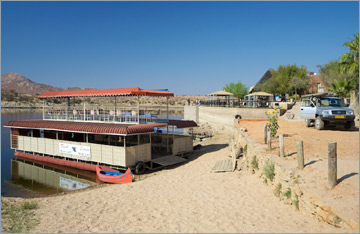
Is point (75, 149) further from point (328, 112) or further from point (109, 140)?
point (328, 112)

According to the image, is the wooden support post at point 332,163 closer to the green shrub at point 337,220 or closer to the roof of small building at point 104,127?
the green shrub at point 337,220

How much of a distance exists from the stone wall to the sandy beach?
185 millimetres

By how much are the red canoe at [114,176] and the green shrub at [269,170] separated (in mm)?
7192

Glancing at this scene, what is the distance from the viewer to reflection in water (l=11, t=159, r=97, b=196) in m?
15.0

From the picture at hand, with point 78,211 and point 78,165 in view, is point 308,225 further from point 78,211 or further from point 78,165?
point 78,165

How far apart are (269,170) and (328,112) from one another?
8949 millimetres

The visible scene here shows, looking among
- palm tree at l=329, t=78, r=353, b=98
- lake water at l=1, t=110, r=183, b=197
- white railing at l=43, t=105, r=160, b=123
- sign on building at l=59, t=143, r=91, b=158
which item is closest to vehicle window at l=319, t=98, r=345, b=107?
white railing at l=43, t=105, r=160, b=123

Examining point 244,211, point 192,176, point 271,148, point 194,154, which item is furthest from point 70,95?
point 244,211

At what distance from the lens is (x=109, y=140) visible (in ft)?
63.0

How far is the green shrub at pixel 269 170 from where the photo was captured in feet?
29.9

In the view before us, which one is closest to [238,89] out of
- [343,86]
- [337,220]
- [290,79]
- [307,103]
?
[290,79]

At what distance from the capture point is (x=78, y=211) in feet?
29.9

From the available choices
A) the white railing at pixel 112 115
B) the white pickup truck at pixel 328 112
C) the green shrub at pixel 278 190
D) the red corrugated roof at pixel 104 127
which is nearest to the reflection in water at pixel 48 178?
the red corrugated roof at pixel 104 127

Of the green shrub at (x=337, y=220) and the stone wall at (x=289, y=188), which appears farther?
the stone wall at (x=289, y=188)
